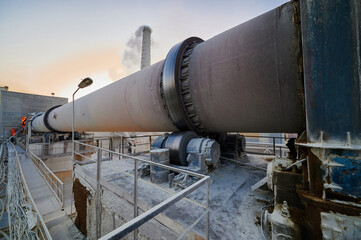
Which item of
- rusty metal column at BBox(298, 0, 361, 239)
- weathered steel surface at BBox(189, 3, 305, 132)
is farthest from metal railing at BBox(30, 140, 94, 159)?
rusty metal column at BBox(298, 0, 361, 239)

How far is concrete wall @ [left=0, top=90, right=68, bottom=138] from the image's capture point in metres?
12.7

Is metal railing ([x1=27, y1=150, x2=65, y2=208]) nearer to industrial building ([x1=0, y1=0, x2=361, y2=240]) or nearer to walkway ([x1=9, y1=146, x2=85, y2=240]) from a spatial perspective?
walkway ([x1=9, y1=146, x2=85, y2=240])

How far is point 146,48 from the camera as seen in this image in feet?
41.7

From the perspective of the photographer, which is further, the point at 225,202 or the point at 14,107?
the point at 14,107

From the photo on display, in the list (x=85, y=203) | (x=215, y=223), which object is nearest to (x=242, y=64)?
(x=215, y=223)

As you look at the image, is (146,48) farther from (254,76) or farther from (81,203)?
(254,76)

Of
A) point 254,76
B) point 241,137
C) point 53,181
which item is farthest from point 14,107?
point 254,76

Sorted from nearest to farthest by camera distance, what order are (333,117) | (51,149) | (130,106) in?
(333,117)
(130,106)
(51,149)

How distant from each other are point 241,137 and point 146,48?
1192 centimetres

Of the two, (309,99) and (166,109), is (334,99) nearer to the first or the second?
(309,99)

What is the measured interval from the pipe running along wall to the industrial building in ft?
0.05

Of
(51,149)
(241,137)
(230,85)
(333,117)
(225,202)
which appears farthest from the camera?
(51,149)

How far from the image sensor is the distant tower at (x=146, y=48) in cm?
1248

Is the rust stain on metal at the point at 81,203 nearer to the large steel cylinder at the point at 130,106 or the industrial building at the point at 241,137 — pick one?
the industrial building at the point at 241,137
